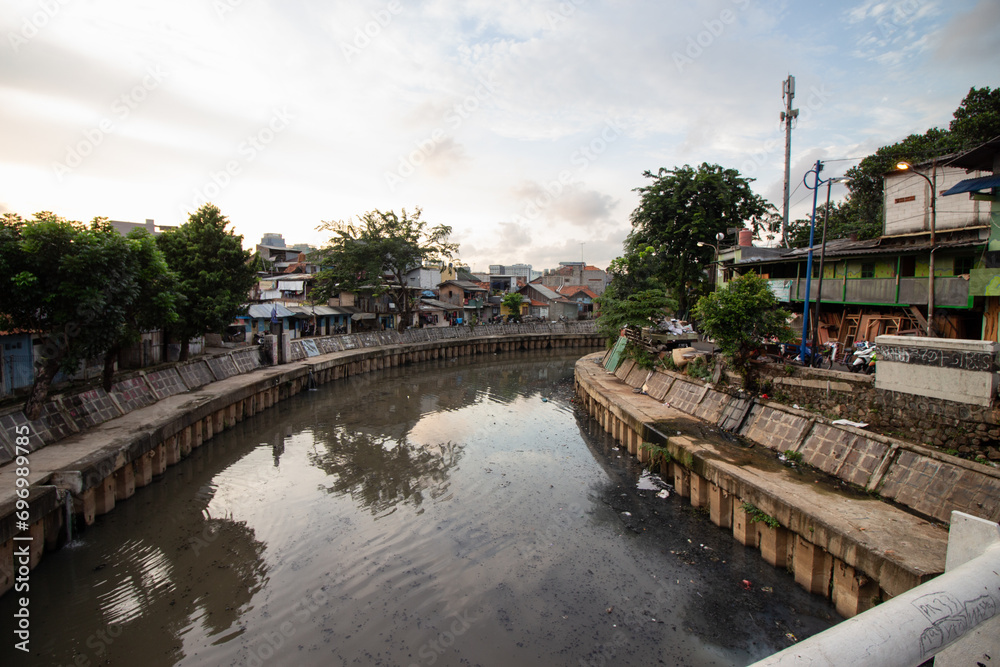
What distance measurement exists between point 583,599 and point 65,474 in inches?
412

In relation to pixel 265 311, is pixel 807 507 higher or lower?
lower

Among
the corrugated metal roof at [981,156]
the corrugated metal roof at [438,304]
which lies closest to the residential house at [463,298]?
the corrugated metal roof at [438,304]

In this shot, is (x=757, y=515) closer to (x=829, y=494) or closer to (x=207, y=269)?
(x=829, y=494)

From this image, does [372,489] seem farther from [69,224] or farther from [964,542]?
[964,542]

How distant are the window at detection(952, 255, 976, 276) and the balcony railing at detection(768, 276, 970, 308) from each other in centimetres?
111

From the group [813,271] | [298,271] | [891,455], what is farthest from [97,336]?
[298,271]

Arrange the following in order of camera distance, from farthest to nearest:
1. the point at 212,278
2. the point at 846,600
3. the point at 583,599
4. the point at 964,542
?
the point at 212,278 < the point at 583,599 < the point at 846,600 < the point at 964,542

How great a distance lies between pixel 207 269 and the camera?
69.1 ft

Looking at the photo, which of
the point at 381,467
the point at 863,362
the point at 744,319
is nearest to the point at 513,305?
the point at 381,467

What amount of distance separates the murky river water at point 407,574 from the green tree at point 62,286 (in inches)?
158

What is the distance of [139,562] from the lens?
9.52 meters

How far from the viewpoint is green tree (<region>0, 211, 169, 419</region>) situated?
1095cm

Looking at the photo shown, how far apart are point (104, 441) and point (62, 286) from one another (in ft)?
12.6

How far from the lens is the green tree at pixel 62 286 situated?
35.9 ft
